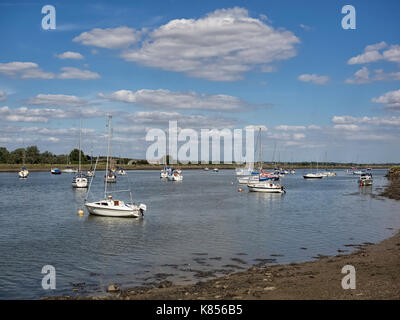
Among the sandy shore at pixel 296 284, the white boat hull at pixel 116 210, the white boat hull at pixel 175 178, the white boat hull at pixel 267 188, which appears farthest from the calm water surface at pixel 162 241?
the white boat hull at pixel 175 178

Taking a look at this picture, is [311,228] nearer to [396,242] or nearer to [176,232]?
[396,242]

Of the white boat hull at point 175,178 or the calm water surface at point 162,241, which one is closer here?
the calm water surface at point 162,241

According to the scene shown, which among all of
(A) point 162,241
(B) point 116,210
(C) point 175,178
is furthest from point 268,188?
(C) point 175,178

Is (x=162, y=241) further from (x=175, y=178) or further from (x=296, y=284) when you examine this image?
(x=175, y=178)

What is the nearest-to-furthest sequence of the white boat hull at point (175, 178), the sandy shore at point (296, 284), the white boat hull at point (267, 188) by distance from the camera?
the sandy shore at point (296, 284)
the white boat hull at point (267, 188)
the white boat hull at point (175, 178)

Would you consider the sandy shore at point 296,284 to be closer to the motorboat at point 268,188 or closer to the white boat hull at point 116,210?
the white boat hull at point 116,210

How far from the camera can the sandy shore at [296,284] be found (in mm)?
16250

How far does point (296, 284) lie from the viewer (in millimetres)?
18172

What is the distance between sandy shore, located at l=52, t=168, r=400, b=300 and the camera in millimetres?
16250

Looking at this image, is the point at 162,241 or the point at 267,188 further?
the point at 267,188

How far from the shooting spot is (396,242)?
3008 centimetres

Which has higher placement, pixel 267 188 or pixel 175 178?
pixel 267 188
